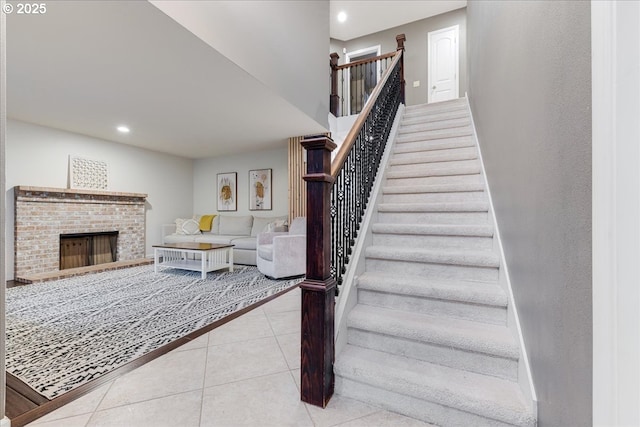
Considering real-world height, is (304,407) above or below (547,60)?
below

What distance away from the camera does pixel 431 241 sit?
2.06 m

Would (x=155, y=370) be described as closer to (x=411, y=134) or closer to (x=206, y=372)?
(x=206, y=372)

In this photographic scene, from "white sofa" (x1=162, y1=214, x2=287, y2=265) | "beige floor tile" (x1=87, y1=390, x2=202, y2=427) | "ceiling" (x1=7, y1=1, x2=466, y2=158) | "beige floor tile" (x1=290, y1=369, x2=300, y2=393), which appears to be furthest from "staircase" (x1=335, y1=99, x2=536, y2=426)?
"white sofa" (x1=162, y1=214, x2=287, y2=265)

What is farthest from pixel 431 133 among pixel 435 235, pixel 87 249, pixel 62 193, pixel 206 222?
pixel 87 249

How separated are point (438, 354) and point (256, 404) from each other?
0.93 m

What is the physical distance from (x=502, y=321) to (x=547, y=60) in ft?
4.03

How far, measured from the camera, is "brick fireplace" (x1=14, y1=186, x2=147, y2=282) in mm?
4203

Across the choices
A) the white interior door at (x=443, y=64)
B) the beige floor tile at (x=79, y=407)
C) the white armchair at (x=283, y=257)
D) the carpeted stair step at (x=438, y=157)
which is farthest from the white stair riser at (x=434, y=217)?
the white interior door at (x=443, y=64)

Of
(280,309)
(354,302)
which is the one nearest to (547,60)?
(354,302)

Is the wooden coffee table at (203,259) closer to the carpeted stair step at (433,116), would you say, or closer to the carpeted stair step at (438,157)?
the carpeted stair step at (438,157)

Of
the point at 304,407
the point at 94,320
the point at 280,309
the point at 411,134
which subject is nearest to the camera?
the point at 304,407

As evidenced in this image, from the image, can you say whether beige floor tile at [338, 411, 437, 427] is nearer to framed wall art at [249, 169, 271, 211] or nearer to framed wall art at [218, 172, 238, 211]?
framed wall art at [249, 169, 271, 211]

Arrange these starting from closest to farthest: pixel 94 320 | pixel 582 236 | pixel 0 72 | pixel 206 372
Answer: pixel 582 236, pixel 0 72, pixel 206 372, pixel 94 320

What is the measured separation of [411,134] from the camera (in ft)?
11.9
